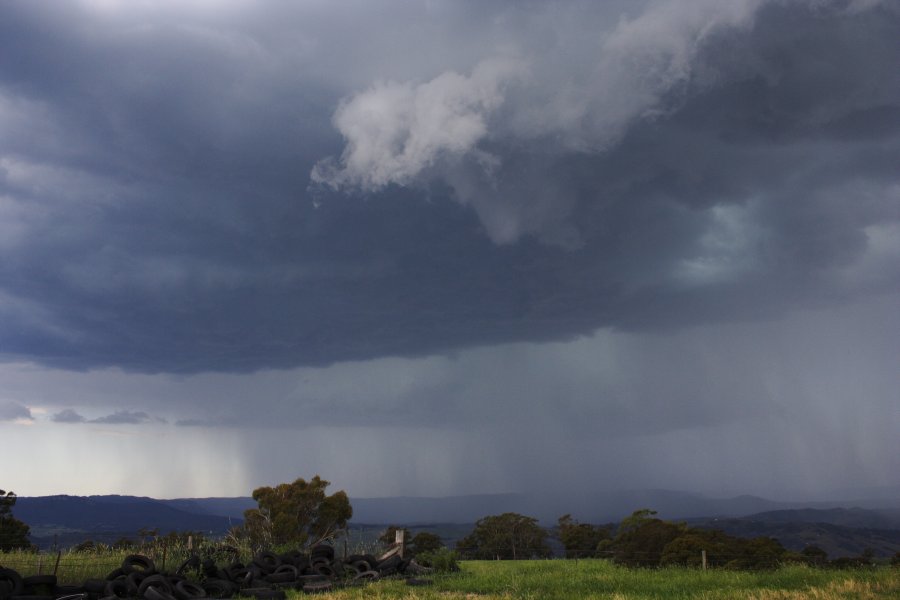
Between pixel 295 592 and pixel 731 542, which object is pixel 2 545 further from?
pixel 731 542

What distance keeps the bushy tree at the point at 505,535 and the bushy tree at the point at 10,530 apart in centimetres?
3534

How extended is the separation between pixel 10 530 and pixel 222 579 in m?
34.6

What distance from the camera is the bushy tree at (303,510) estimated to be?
49.6 m

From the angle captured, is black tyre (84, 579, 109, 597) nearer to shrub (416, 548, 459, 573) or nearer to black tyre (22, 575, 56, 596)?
black tyre (22, 575, 56, 596)

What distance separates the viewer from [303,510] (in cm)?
5156

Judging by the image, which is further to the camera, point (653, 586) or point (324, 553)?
point (324, 553)

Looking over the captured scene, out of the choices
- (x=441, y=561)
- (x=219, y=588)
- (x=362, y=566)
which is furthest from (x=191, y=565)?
(x=441, y=561)

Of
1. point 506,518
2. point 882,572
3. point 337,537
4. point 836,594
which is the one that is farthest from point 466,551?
point 836,594

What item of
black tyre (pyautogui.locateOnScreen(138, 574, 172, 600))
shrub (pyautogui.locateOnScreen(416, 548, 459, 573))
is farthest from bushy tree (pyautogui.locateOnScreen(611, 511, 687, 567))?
black tyre (pyautogui.locateOnScreen(138, 574, 172, 600))

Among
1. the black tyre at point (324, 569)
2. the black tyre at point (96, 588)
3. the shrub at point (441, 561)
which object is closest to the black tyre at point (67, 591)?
the black tyre at point (96, 588)

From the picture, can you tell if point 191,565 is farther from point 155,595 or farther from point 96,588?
point 155,595

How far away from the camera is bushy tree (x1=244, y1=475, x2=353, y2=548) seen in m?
49.6

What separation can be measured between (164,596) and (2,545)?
3168 cm

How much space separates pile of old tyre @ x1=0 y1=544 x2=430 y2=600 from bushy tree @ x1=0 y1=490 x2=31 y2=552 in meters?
23.8
